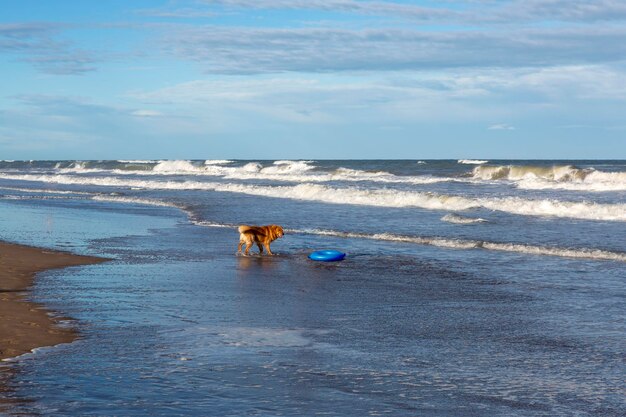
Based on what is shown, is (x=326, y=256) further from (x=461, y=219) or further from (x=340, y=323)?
(x=461, y=219)

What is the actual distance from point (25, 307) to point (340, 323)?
3.76 meters

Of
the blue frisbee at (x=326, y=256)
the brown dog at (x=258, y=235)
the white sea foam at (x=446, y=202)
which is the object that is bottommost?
the blue frisbee at (x=326, y=256)

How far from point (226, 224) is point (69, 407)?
55.5 feet

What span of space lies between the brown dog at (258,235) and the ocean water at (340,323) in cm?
40

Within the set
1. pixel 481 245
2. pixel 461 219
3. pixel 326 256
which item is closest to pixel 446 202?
pixel 461 219

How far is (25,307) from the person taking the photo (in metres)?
9.66

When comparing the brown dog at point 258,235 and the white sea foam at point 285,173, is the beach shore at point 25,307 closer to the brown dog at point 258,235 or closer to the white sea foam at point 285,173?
the brown dog at point 258,235

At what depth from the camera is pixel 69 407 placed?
5793 mm

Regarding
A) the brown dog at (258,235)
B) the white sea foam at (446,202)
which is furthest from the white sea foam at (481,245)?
the white sea foam at (446,202)

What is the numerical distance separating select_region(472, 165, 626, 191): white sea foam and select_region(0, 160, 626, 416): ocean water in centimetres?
2144

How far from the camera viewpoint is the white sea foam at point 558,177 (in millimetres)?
41769

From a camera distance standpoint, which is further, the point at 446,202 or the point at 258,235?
the point at 446,202

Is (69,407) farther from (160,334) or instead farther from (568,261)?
(568,261)

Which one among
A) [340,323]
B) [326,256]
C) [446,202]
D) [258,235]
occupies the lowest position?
[340,323]
